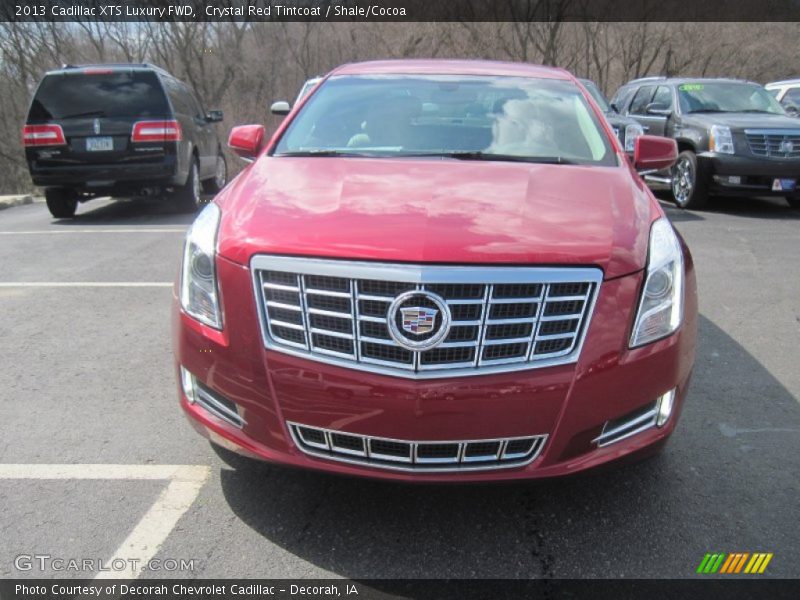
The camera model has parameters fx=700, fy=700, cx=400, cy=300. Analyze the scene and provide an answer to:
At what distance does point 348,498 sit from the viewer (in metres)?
2.81

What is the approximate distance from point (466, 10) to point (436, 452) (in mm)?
24832

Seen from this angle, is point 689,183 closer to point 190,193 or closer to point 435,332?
point 190,193

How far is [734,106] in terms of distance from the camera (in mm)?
10570

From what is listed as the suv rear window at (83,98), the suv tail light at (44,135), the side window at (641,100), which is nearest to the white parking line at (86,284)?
the suv tail light at (44,135)

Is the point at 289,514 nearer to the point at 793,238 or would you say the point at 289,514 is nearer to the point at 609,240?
the point at 609,240

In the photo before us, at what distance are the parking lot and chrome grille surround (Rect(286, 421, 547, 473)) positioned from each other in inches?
3.9

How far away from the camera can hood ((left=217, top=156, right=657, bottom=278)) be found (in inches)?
94.5

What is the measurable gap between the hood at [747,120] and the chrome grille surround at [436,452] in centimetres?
868

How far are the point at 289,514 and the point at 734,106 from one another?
10287mm

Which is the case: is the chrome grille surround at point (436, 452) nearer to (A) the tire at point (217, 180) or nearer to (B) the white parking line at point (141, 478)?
(B) the white parking line at point (141, 478)

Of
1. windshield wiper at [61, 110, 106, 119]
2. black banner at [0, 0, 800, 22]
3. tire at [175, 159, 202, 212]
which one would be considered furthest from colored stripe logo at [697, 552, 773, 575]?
black banner at [0, 0, 800, 22]

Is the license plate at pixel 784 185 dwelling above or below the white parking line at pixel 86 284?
below

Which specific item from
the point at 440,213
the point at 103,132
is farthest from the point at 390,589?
the point at 103,132

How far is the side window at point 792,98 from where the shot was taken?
13.2 metres
